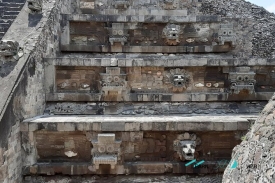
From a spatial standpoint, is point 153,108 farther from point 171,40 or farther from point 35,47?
point 35,47

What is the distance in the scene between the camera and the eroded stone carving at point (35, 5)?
23.6 feet

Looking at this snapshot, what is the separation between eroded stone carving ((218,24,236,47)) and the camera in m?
8.09

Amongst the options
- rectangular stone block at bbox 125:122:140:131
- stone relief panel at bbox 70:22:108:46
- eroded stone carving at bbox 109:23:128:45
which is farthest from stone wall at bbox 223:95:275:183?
stone relief panel at bbox 70:22:108:46

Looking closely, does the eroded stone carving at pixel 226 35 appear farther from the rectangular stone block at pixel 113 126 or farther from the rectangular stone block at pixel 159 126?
the rectangular stone block at pixel 113 126

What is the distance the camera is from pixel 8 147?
4.97 metres

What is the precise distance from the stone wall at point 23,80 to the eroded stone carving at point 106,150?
4.73 ft

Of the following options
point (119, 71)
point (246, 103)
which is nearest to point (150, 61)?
point (119, 71)

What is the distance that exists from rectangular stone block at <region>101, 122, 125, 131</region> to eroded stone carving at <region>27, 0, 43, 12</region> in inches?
153

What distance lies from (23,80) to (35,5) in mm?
2528

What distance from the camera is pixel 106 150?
17.8 feet

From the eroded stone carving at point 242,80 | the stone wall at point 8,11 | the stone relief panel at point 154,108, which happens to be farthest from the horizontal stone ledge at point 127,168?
the stone wall at point 8,11

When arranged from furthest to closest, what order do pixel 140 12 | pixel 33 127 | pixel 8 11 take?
pixel 140 12
pixel 8 11
pixel 33 127

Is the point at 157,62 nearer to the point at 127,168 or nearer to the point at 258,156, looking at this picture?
the point at 127,168

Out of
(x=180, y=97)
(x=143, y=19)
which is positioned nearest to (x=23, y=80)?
(x=180, y=97)
